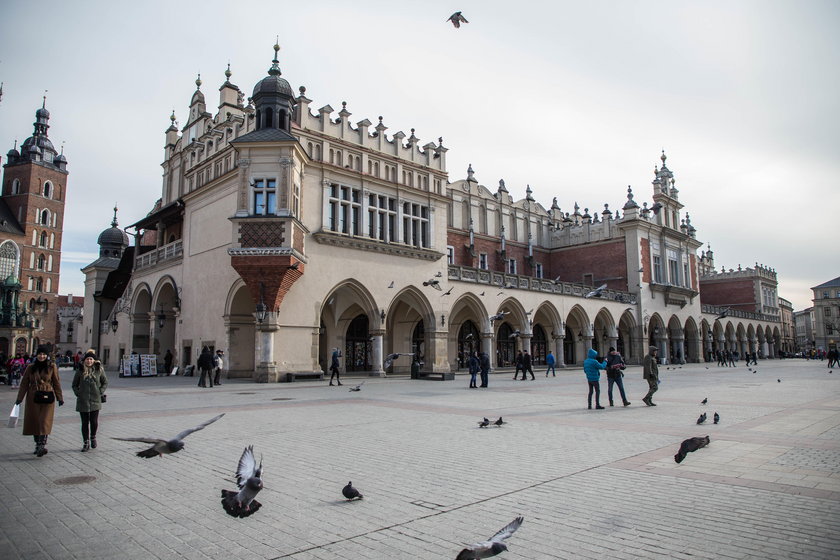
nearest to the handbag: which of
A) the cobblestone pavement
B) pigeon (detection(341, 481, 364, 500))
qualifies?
the cobblestone pavement

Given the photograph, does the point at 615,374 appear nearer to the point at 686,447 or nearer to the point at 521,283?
the point at 686,447

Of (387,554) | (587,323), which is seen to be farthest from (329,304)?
(387,554)

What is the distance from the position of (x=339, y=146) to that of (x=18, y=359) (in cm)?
1684

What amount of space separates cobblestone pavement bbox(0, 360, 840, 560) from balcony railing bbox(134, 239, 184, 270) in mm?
22767

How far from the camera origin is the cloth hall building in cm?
2473

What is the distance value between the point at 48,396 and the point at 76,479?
226cm

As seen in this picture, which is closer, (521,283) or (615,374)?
(615,374)

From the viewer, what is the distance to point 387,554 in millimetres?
4223

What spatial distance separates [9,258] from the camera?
238ft

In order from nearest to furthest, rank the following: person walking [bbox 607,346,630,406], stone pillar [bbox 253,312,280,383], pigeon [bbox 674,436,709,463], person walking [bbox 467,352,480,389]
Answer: pigeon [bbox 674,436,709,463] < person walking [bbox 607,346,630,406] < person walking [bbox 467,352,480,389] < stone pillar [bbox 253,312,280,383]

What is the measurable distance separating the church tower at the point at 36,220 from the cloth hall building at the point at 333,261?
3473 centimetres

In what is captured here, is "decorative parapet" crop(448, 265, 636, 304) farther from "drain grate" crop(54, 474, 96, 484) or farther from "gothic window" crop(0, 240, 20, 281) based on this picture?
"gothic window" crop(0, 240, 20, 281)

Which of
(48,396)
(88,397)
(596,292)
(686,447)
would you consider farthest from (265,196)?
(596,292)

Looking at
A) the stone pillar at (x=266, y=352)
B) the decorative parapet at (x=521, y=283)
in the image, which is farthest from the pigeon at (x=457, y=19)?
the decorative parapet at (x=521, y=283)
